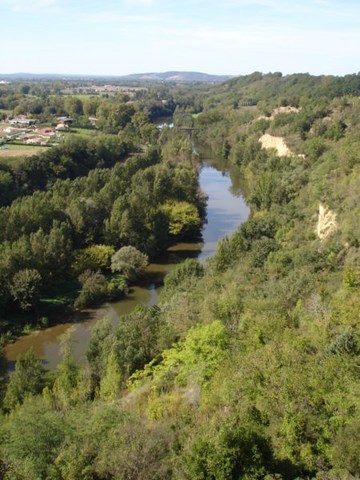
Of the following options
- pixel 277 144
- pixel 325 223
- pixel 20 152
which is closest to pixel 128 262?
pixel 325 223

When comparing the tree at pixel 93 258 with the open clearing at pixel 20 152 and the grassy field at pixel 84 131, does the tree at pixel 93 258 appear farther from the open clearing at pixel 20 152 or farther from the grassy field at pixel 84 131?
the grassy field at pixel 84 131

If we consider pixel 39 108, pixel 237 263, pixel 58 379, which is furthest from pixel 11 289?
pixel 39 108

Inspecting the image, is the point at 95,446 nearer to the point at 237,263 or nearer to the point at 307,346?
the point at 307,346

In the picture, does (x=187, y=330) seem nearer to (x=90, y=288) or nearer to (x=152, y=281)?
(x=90, y=288)

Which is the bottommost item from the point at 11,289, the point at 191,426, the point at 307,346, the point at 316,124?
the point at 11,289

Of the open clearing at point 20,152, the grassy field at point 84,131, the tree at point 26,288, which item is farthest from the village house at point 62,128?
the tree at point 26,288

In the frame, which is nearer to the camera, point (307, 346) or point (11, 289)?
point (307, 346)

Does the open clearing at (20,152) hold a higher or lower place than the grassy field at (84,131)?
lower
